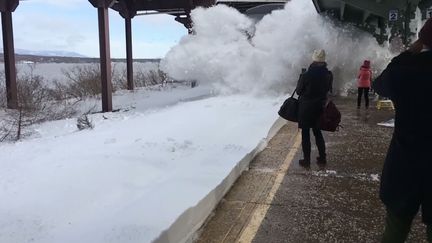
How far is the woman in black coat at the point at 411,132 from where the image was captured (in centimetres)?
257

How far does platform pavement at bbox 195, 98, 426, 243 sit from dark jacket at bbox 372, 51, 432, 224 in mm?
1433

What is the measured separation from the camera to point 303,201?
196 inches

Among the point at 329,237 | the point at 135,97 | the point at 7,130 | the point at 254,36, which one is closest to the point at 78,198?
the point at 329,237

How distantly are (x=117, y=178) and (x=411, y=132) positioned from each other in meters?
3.24

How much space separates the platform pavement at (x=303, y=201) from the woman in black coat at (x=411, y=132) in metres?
1.42

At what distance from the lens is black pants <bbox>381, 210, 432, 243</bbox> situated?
9.00 ft

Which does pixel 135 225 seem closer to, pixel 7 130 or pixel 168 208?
pixel 168 208

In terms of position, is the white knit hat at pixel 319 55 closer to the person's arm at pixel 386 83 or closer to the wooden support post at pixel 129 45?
the person's arm at pixel 386 83

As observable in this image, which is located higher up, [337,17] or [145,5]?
[145,5]

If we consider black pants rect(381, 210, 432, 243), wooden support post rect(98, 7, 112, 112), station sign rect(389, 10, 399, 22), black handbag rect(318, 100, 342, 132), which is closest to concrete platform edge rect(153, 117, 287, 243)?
black handbag rect(318, 100, 342, 132)

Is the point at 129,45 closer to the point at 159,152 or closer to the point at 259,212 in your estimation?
the point at 159,152

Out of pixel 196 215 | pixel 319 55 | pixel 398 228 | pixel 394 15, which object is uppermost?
pixel 394 15

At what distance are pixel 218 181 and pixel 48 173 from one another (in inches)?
74.0

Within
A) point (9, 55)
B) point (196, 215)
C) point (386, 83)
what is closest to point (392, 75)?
point (386, 83)
